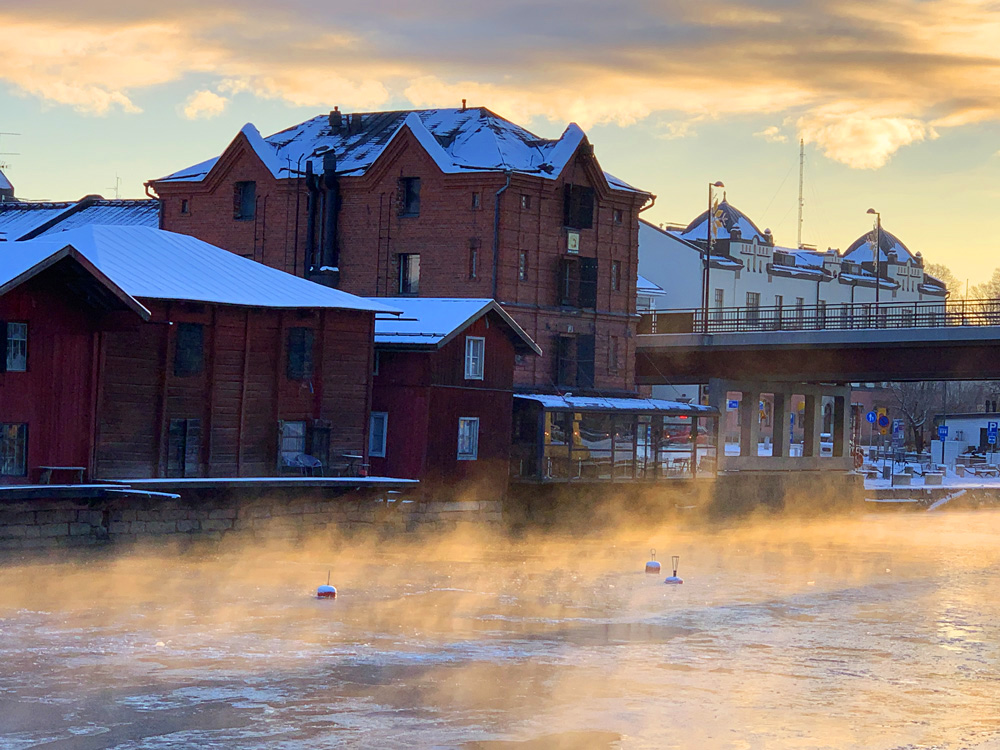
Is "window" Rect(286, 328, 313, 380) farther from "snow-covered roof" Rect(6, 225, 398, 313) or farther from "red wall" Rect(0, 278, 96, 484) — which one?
"red wall" Rect(0, 278, 96, 484)

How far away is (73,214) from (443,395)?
37.4 metres

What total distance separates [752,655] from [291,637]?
9.88 m

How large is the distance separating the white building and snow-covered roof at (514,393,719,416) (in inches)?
1221

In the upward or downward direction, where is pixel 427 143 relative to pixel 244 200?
upward

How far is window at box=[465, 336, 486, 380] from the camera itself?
60.3m

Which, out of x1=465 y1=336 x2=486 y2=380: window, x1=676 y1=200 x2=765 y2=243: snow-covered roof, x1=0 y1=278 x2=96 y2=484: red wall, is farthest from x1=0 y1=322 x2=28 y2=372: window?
x1=676 y1=200 x2=765 y2=243: snow-covered roof

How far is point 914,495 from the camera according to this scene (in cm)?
8569

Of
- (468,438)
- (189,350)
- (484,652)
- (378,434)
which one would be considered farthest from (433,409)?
(484,652)

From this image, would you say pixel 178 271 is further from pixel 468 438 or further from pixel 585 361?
pixel 585 361

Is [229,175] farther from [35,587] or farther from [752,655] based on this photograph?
[752,655]

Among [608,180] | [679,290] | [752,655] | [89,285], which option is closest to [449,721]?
[752,655]

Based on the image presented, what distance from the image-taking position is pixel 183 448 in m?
50.6

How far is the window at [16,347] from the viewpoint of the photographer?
45.7 m

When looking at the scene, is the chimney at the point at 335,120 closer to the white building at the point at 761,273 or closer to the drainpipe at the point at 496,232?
the drainpipe at the point at 496,232
